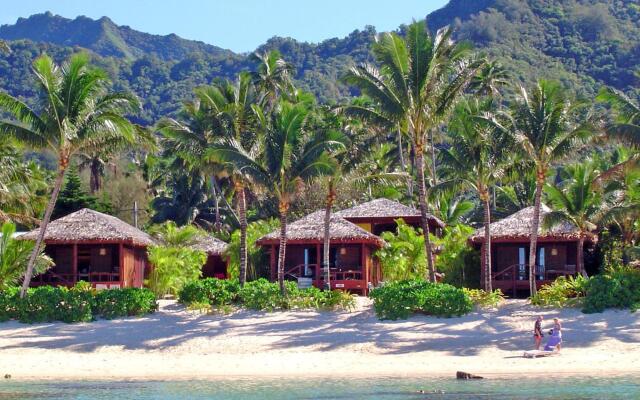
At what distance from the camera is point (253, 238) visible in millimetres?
39219

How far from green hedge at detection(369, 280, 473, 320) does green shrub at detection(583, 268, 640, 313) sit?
3392 mm

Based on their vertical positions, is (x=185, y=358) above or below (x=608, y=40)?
below

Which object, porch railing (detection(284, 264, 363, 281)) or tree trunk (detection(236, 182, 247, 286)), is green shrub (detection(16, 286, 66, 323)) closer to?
tree trunk (detection(236, 182, 247, 286))

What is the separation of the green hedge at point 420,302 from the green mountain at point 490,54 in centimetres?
5121

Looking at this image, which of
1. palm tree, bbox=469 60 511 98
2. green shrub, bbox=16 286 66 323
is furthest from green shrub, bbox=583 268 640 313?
palm tree, bbox=469 60 511 98

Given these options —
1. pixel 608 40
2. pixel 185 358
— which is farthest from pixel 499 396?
pixel 608 40

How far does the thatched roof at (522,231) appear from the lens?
35.0 m

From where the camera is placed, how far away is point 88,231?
119ft

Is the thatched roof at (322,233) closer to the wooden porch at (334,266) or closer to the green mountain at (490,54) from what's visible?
the wooden porch at (334,266)

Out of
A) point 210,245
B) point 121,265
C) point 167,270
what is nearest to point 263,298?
point 167,270

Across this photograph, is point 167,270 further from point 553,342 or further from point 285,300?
point 553,342

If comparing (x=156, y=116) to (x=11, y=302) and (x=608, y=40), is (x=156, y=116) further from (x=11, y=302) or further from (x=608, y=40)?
(x=11, y=302)

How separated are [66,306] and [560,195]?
17138mm

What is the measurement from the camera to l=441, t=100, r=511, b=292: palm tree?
31875 millimetres
